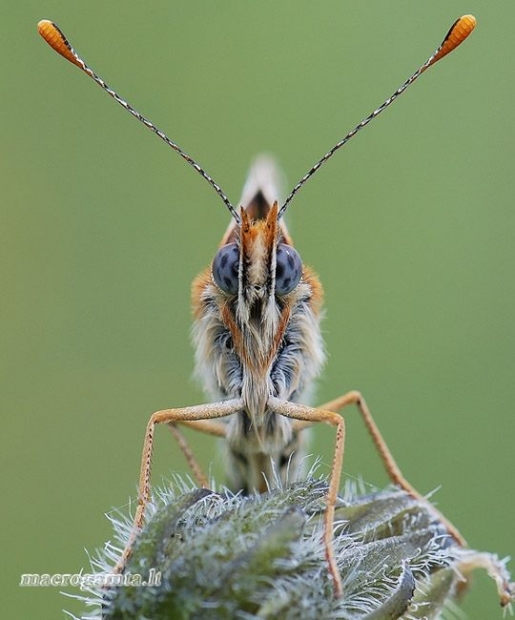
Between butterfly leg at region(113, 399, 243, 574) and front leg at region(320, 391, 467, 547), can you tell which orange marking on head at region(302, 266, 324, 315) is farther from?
butterfly leg at region(113, 399, 243, 574)

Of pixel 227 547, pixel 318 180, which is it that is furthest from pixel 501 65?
pixel 227 547

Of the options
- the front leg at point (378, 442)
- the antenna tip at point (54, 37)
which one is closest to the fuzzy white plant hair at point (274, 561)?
the front leg at point (378, 442)

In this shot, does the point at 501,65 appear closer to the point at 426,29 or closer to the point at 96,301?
the point at 426,29

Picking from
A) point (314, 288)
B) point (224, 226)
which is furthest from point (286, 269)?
point (224, 226)

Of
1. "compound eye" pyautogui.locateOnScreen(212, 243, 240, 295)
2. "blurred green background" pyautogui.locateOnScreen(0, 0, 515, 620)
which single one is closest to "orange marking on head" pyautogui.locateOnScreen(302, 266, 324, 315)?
"compound eye" pyautogui.locateOnScreen(212, 243, 240, 295)

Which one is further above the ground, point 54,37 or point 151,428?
point 54,37

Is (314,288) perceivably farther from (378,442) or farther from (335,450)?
(335,450)

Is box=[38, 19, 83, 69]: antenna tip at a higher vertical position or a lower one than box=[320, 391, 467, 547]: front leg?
higher
